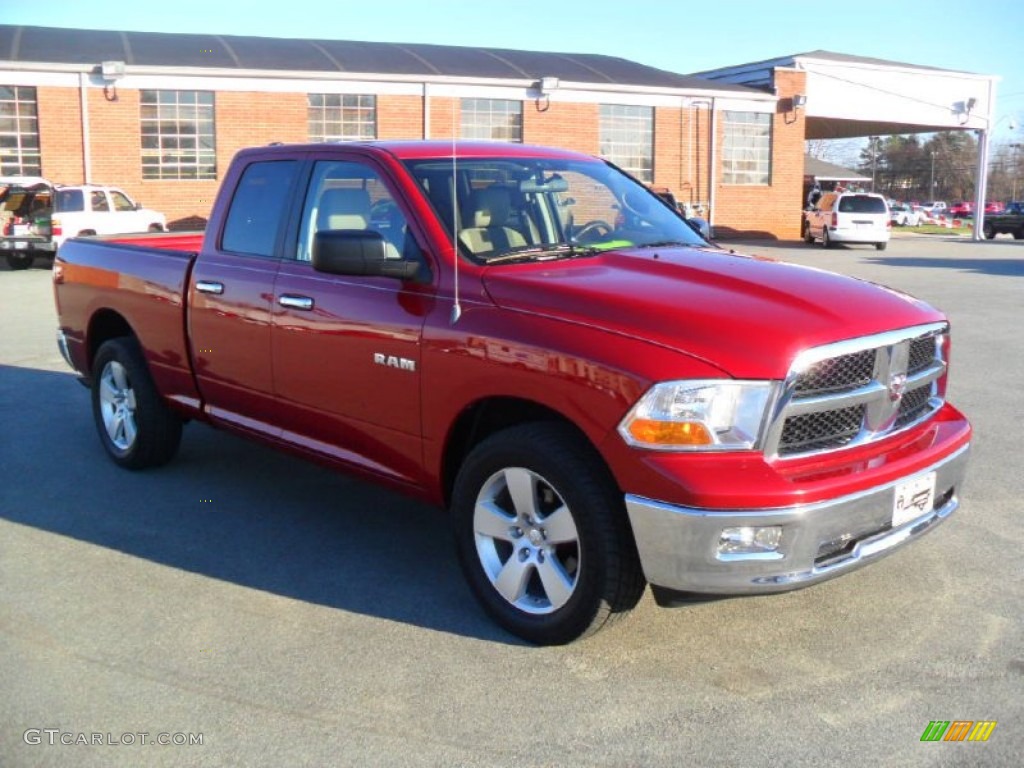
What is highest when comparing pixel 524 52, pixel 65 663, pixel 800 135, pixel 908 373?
pixel 524 52

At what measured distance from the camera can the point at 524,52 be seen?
116ft

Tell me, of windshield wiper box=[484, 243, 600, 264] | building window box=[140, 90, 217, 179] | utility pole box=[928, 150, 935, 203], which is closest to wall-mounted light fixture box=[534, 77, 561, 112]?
building window box=[140, 90, 217, 179]

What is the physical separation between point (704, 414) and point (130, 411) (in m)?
4.11

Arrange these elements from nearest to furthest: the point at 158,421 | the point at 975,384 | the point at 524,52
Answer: the point at 158,421 < the point at 975,384 < the point at 524,52

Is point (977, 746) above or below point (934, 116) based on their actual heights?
below

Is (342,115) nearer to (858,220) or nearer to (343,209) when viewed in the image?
(858,220)

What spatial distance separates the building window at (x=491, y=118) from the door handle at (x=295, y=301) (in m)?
26.0

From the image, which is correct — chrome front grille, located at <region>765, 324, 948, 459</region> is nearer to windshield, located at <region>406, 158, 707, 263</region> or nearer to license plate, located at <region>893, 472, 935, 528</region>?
license plate, located at <region>893, 472, 935, 528</region>

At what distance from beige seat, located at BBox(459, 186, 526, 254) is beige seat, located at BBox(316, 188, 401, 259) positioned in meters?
0.53

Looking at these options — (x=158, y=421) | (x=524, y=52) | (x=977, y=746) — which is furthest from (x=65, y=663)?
(x=524, y=52)

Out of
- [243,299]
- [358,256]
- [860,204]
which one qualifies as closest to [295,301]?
[243,299]

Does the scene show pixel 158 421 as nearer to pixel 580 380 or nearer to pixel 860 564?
pixel 580 380

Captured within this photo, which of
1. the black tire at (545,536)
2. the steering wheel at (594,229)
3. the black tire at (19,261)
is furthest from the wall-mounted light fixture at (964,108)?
the black tire at (545,536)

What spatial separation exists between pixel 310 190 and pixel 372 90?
2543 cm
